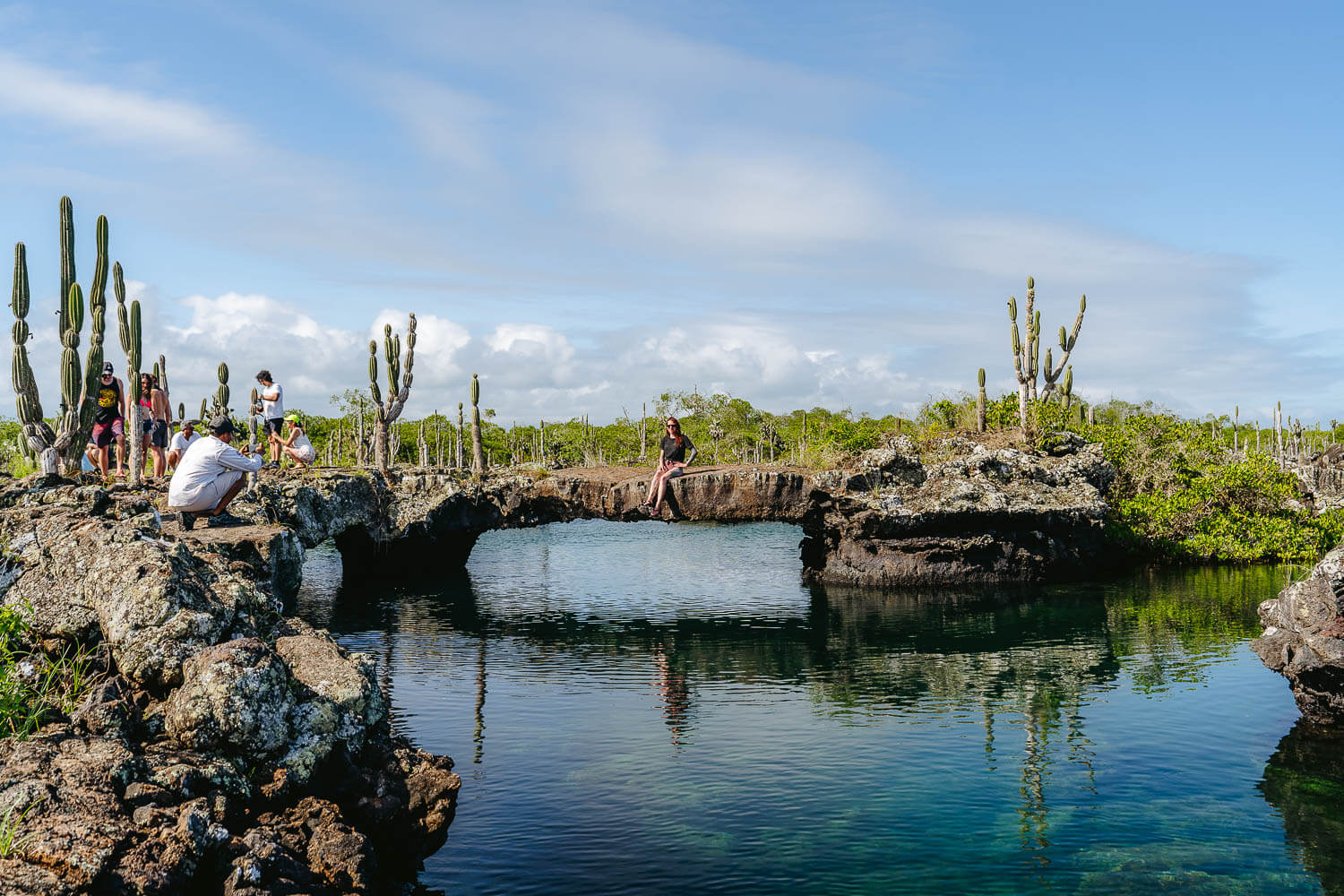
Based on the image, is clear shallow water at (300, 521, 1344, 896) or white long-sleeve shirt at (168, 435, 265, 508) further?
white long-sleeve shirt at (168, 435, 265, 508)

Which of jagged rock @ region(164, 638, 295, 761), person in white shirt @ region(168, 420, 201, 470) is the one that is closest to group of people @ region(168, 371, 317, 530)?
person in white shirt @ region(168, 420, 201, 470)

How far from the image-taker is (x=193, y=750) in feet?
28.1

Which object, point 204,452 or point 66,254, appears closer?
point 204,452

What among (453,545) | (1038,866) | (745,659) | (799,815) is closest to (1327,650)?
(1038,866)

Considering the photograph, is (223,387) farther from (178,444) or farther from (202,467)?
(202,467)

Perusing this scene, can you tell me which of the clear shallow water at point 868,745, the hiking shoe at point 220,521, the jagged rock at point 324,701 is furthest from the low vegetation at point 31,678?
the hiking shoe at point 220,521

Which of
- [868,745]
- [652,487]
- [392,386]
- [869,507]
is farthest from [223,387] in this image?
[868,745]

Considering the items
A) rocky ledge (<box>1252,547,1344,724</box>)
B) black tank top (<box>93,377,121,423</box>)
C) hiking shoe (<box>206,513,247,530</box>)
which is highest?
black tank top (<box>93,377,121,423</box>)

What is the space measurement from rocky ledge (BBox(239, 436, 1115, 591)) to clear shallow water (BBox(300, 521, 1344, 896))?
2.69 meters

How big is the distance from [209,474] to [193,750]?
7.57 m

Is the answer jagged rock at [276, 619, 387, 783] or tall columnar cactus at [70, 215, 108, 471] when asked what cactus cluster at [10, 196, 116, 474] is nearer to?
tall columnar cactus at [70, 215, 108, 471]

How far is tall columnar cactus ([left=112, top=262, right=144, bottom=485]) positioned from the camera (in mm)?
20688

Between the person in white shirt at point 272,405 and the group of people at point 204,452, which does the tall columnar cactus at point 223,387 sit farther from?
the person in white shirt at point 272,405

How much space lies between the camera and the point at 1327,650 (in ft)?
47.4
